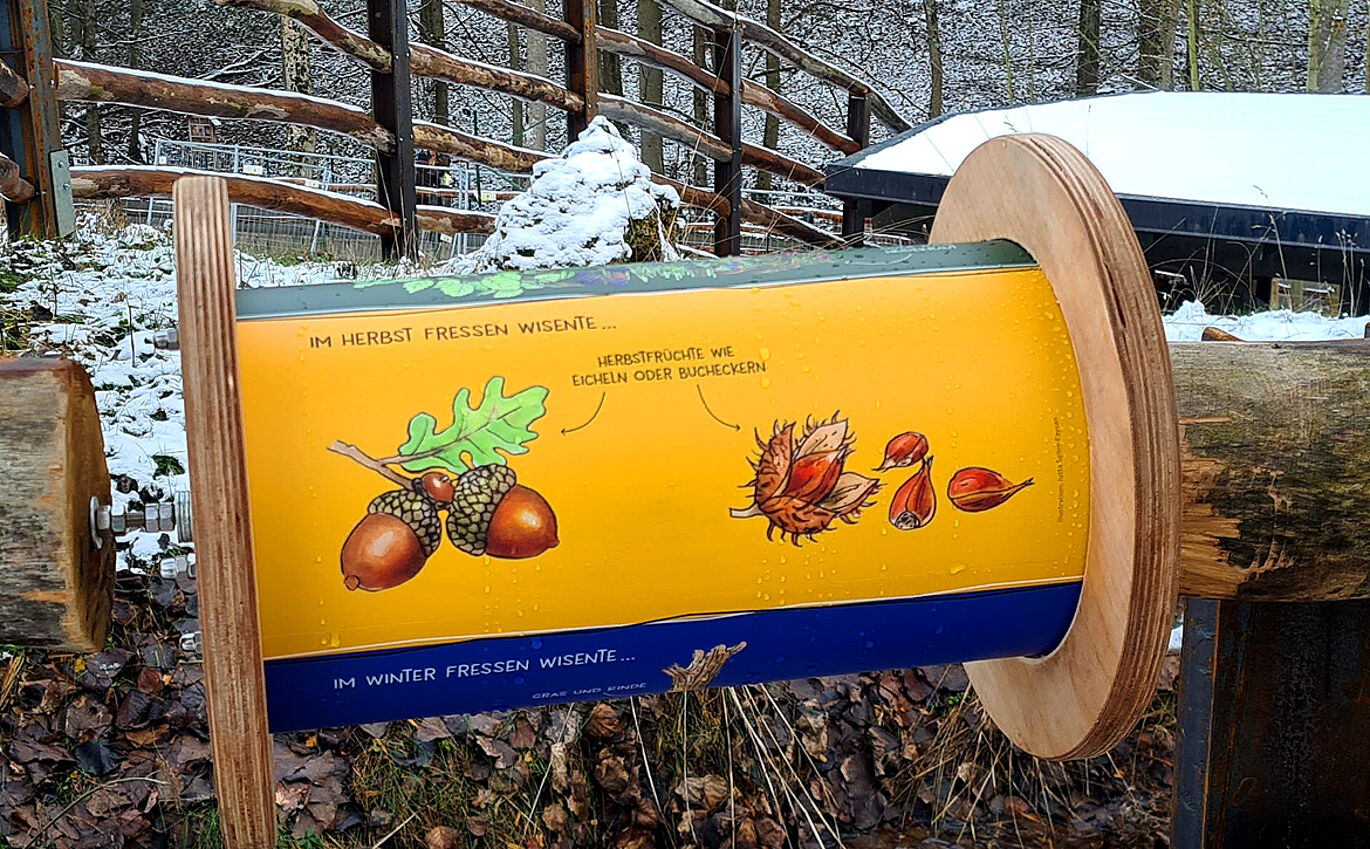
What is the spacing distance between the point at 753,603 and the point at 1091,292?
1.59ft

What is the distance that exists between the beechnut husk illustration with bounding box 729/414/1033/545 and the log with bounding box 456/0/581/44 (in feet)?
18.3

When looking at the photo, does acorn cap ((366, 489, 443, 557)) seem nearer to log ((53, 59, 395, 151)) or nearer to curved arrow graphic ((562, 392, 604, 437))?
curved arrow graphic ((562, 392, 604, 437))

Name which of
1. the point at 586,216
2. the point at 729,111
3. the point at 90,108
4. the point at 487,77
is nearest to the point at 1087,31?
the point at 729,111

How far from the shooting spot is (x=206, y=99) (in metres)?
4.97

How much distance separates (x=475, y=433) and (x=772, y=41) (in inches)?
300

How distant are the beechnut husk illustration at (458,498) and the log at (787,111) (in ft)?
23.7

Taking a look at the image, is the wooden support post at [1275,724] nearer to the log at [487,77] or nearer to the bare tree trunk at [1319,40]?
the log at [487,77]

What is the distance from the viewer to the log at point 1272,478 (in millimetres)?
1470

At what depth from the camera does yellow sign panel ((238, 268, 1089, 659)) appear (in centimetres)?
124

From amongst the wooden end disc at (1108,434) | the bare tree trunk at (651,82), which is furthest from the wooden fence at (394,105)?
the bare tree trunk at (651,82)

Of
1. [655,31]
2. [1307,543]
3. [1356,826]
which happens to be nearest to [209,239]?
[1307,543]

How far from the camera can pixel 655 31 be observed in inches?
544

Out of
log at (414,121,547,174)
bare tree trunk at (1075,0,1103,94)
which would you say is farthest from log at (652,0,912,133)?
bare tree trunk at (1075,0,1103,94)

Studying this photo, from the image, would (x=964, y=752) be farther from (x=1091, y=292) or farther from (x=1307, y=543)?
(x=1091, y=292)
